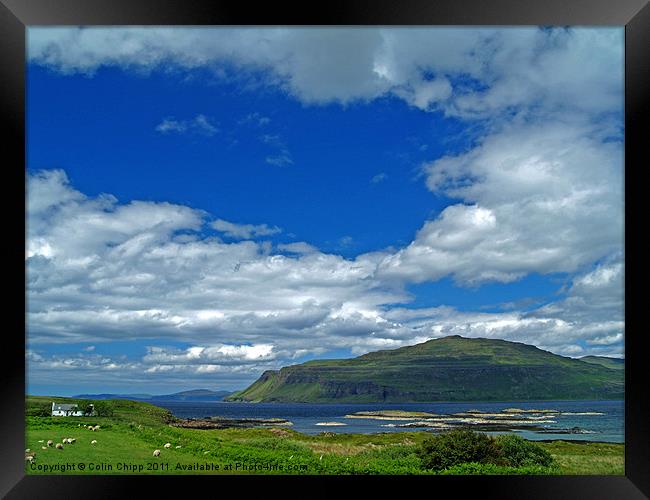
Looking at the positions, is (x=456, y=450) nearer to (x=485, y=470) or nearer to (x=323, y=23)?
(x=485, y=470)

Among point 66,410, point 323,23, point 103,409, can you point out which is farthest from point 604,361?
point 323,23

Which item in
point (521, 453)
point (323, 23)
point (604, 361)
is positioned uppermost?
point (323, 23)

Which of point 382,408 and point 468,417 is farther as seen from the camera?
point 382,408

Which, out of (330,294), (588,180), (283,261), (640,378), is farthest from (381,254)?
(640,378)

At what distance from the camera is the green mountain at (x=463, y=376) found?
20797 millimetres

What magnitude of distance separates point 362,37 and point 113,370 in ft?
19.7

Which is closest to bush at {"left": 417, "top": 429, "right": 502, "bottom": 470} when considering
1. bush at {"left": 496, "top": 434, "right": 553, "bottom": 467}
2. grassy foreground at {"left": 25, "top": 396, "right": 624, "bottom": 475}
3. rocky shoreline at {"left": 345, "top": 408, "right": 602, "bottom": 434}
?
grassy foreground at {"left": 25, "top": 396, "right": 624, "bottom": 475}

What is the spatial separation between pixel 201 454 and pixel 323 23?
4.62 meters

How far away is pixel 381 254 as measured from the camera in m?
14.9

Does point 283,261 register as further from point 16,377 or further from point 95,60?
point 16,377

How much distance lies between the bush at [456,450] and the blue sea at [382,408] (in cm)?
429

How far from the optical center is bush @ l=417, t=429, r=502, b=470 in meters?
5.35

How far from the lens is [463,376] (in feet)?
71.8

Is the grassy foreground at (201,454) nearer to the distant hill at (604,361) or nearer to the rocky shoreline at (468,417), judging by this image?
the rocky shoreline at (468,417)
